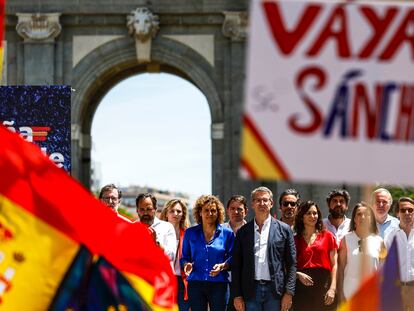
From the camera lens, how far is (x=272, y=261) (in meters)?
8.95

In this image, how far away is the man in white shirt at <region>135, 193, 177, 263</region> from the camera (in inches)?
377

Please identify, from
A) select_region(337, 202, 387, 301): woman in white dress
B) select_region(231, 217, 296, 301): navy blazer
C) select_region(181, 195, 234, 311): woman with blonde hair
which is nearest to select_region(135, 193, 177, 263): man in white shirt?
select_region(181, 195, 234, 311): woman with blonde hair

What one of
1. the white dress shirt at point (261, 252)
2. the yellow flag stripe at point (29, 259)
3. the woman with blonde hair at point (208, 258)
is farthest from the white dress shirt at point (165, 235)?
the yellow flag stripe at point (29, 259)

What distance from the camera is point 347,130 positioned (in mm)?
4109

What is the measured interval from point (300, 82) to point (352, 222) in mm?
5110

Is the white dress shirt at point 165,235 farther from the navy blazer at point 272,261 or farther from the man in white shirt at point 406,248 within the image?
the man in white shirt at point 406,248

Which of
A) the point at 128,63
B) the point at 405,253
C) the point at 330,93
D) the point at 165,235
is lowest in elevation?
the point at 405,253

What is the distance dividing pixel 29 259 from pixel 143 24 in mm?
14404

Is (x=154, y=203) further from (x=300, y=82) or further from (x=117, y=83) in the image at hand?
(x=117, y=83)

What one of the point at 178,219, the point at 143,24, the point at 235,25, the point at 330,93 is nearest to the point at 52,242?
the point at 330,93

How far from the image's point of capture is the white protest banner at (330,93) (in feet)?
13.3

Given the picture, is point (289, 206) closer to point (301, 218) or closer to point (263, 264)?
point (301, 218)

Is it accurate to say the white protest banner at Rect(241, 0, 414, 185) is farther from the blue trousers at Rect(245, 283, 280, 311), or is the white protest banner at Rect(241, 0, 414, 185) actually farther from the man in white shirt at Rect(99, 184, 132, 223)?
the man in white shirt at Rect(99, 184, 132, 223)

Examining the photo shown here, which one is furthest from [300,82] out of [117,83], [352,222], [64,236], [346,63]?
[117,83]
